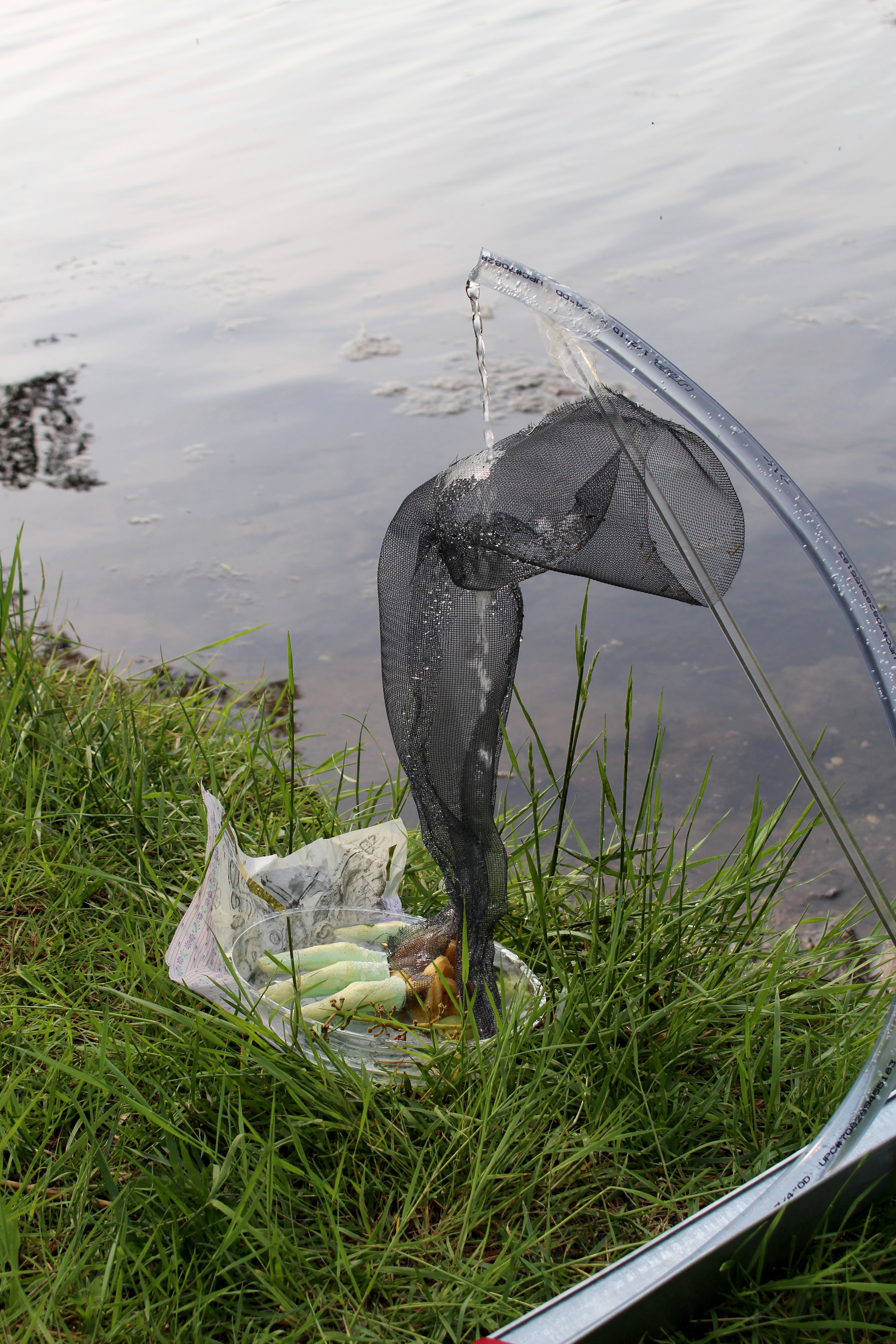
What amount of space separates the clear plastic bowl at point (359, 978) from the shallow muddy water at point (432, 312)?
0.90 metres

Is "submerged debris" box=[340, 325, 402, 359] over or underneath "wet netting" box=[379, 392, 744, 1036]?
over

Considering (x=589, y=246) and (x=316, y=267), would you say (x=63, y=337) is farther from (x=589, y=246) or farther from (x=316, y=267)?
(x=589, y=246)

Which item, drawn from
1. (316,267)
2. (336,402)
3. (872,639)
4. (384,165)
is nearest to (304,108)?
(384,165)

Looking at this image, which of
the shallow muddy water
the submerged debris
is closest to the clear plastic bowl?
the shallow muddy water

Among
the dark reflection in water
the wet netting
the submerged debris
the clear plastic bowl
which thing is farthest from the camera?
the submerged debris

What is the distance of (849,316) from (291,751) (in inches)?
138

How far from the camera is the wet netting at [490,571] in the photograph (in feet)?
5.02

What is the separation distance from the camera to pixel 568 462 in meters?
1.59

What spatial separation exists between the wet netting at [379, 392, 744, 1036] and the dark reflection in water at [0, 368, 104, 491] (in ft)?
10.2

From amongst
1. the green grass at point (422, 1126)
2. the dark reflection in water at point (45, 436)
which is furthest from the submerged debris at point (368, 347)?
the green grass at point (422, 1126)

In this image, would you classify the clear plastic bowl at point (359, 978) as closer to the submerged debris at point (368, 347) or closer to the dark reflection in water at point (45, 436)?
the dark reflection in water at point (45, 436)

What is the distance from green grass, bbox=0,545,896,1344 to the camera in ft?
4.63

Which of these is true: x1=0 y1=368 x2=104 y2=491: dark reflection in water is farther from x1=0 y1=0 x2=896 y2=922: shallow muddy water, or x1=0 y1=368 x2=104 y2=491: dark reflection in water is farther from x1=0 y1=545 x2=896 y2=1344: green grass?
x1=0 y1=545 x2=896 y2=1344: green grass

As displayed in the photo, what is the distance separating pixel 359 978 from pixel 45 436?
3753mm
